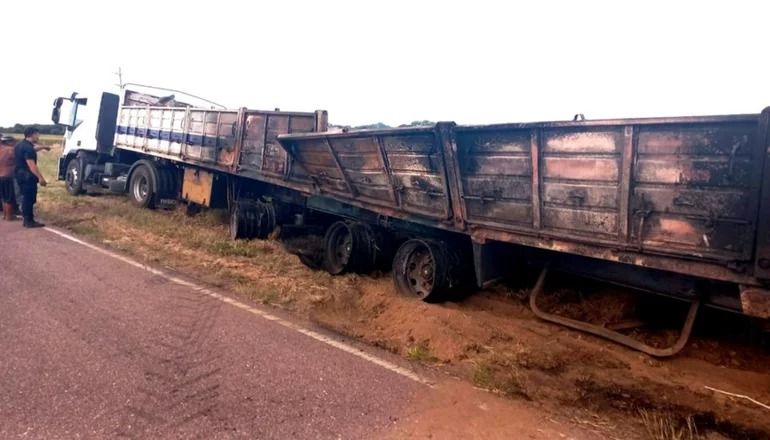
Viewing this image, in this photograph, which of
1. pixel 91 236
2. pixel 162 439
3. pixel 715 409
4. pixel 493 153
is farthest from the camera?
pixel 91 236

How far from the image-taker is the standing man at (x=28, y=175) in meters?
9.89

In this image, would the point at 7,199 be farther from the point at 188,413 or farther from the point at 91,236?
the point at 188,413

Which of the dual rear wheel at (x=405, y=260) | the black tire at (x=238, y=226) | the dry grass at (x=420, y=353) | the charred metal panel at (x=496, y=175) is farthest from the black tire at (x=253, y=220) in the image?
the dry grass at (x=420, y=353)

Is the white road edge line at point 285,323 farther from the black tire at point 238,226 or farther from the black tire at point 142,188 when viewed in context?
the black tire at point 142,188

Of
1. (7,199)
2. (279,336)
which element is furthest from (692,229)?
(7,199)

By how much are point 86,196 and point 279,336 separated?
1179 centimetres

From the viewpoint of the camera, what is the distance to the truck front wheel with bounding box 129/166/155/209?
12.2m

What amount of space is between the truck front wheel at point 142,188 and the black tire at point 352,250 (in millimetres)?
6017

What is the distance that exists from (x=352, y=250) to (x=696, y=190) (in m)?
4.24

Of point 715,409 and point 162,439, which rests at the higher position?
point 715,409

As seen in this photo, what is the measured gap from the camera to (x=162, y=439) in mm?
3162

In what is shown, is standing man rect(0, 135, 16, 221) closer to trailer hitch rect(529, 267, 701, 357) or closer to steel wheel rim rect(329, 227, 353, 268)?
steel wheel rim rect(329, 227, 353, 268)

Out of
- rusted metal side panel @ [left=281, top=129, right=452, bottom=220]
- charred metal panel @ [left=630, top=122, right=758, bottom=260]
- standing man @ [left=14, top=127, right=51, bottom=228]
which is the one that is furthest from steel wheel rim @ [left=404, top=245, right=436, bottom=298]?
standing man @ [left=14, top=127, right=51, bottom=228]

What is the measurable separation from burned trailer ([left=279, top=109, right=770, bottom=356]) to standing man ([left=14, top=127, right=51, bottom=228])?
21.1ft
